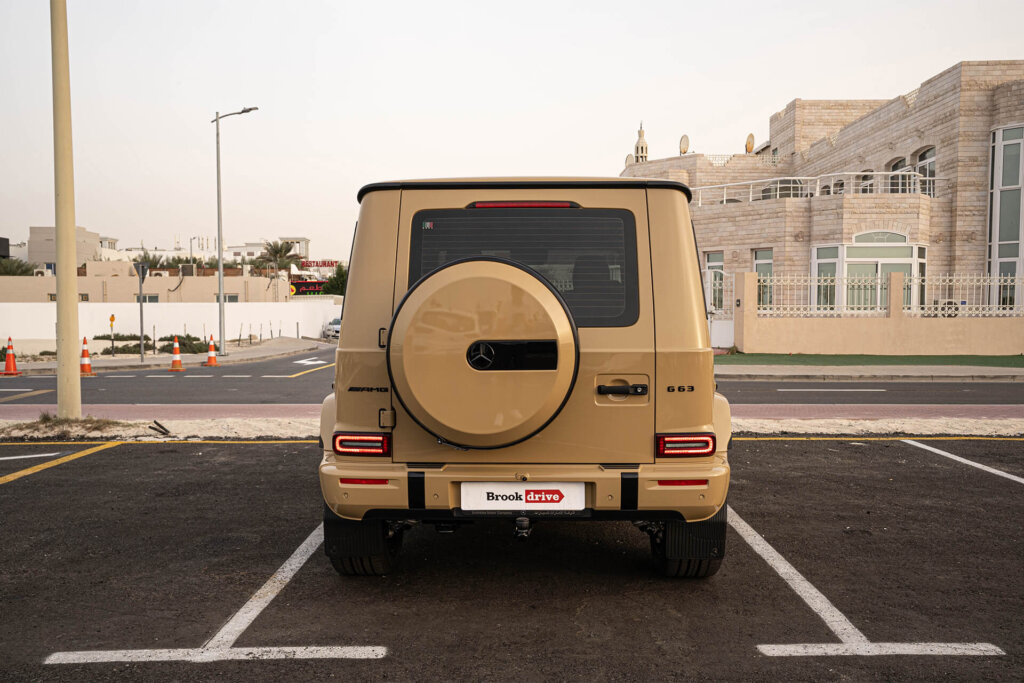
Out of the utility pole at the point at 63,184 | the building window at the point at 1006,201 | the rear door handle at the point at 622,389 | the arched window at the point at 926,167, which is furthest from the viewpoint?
the arched window at the point at 926,167

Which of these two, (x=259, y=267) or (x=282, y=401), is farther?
(x=259, y=267)

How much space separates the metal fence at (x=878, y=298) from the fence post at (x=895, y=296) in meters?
0.14

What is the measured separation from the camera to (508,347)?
3260mm

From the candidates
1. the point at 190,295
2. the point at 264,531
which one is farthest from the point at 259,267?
the point at 264,531

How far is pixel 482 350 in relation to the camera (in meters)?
3.25

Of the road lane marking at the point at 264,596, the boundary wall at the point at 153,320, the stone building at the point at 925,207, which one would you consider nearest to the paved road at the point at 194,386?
the road lane marking at the point at 264,596

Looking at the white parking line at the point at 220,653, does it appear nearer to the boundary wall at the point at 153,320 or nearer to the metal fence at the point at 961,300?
the metal fence at the point at 961,300

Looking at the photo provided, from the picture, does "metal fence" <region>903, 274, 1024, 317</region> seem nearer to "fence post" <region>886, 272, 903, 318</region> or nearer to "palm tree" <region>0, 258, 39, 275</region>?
"fence post" <region>886, 272, 903, 318</region>

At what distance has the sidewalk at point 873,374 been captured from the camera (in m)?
16.9

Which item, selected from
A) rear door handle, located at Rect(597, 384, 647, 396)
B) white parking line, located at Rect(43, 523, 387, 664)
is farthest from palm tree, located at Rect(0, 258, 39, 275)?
rear door handle, located at Rect(597, 384, 647, 396)

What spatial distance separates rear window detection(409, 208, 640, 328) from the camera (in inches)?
142

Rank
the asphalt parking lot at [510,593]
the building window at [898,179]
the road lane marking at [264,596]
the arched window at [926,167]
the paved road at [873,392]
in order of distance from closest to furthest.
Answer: the asphalt parking lot at [510,593] < the road lane marking at [264,596] < the paved road at [873,392] < the arched window at [926,167] < the building window at [898,179]

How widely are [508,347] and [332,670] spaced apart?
5.07ft

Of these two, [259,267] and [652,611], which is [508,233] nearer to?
[652,611]
